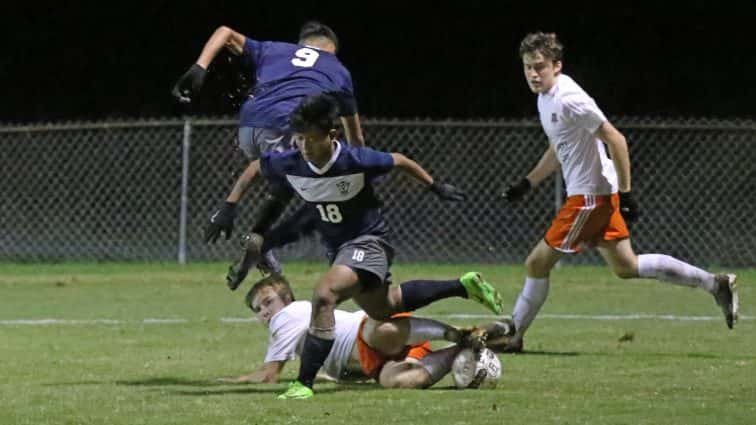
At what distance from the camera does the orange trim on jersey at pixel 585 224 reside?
11172 mm

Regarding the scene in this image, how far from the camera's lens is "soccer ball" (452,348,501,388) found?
9320mm

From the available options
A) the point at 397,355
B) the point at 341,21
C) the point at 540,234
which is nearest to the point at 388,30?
the point at 341,21

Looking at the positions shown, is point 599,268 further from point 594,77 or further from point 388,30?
point 388,30

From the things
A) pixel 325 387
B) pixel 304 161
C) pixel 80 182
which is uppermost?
pixel 304 161

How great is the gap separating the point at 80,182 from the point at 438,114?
5.60m

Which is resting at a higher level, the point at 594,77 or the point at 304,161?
the point at 304,161

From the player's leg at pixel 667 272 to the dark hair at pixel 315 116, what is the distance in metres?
3.04

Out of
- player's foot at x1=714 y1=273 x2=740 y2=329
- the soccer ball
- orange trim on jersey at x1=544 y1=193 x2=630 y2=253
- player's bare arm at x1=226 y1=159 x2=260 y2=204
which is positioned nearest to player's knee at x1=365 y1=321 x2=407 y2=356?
the soccer ball

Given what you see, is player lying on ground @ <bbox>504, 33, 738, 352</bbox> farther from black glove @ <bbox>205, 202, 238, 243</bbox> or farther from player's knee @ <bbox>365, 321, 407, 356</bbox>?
black glove @ <bbox>205, 202, 238, 243</bbox>

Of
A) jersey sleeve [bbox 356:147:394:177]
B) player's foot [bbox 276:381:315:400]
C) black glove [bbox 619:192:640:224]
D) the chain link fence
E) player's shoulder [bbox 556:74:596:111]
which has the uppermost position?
jersey sleeve [bbox 356:147:394:177]

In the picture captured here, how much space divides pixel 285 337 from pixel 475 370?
1164 mm

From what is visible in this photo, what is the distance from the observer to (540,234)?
19.8 m

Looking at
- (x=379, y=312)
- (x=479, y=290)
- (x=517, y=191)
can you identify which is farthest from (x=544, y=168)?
(x=379, y=312)

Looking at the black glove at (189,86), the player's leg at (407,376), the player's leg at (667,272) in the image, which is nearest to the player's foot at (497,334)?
the player's leg at (407,376)
